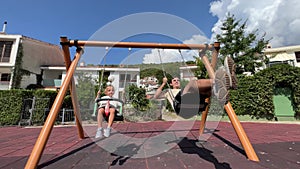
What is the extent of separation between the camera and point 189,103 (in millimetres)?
1949

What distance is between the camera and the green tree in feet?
35.9

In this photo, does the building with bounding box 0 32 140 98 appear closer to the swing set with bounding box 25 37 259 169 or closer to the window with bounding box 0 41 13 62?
the window with bounding box 0 41 13 62

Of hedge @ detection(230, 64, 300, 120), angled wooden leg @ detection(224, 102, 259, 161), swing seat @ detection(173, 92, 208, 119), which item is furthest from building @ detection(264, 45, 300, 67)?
swing seat @ detection(173, 92, 208, 119)

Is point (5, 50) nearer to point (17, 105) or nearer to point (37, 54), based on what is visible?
point (37, 54)

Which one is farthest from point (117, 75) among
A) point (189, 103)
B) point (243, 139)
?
point (243, 139)

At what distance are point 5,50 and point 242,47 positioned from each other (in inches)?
788

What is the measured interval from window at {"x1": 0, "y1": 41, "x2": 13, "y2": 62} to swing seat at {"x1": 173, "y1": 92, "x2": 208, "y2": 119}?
18025mm

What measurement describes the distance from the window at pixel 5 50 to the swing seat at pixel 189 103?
1803 centimetres

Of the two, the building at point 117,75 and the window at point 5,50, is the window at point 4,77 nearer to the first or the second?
the window at point 5,50

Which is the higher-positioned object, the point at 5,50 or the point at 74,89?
the point at 5,50

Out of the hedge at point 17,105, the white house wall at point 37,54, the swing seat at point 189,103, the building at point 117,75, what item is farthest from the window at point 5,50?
the swing seat at point 189,103

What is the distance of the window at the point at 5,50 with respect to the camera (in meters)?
14.0

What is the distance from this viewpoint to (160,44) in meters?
2.51

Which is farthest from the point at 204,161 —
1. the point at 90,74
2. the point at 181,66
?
the point at 90,74
